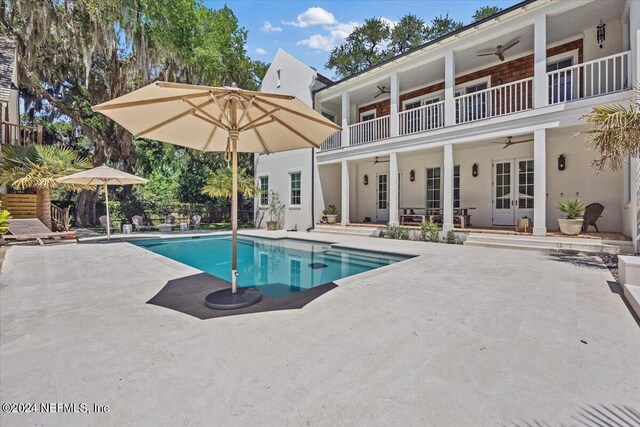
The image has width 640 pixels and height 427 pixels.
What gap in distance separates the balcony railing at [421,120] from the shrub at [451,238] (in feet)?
13.6

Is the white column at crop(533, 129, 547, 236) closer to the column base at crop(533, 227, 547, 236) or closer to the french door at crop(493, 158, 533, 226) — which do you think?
the column base at crop(533, 227, 547, 236)

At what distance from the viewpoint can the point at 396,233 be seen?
10992 mm

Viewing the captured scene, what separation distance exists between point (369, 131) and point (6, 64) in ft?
43.0

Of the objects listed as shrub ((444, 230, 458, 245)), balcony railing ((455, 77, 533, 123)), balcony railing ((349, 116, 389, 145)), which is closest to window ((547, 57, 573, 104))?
balcony railing ((455, 77, 533, 123))

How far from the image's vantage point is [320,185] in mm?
14477

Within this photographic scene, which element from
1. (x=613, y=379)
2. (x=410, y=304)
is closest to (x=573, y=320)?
(x=613, y=379)

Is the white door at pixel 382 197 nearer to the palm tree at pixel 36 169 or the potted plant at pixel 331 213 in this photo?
Answer: the potted plant at pixel 331 213

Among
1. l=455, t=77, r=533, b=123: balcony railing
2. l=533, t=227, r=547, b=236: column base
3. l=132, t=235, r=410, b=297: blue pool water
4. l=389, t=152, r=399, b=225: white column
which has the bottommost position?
l=132, t=235, r=410, b=297: blue pool water

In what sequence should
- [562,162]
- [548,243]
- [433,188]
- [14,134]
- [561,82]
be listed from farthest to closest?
[433,188] → [14,134] → [562,162] → [561,82] → [548,243]

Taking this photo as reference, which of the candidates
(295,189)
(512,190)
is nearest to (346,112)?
(295,189)

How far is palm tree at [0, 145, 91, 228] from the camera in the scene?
9727 mm

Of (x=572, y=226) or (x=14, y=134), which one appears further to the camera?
(x=14, y=134)

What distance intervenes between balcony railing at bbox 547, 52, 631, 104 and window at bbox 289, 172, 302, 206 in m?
10.2

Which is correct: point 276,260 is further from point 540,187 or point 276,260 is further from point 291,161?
point 291,161
